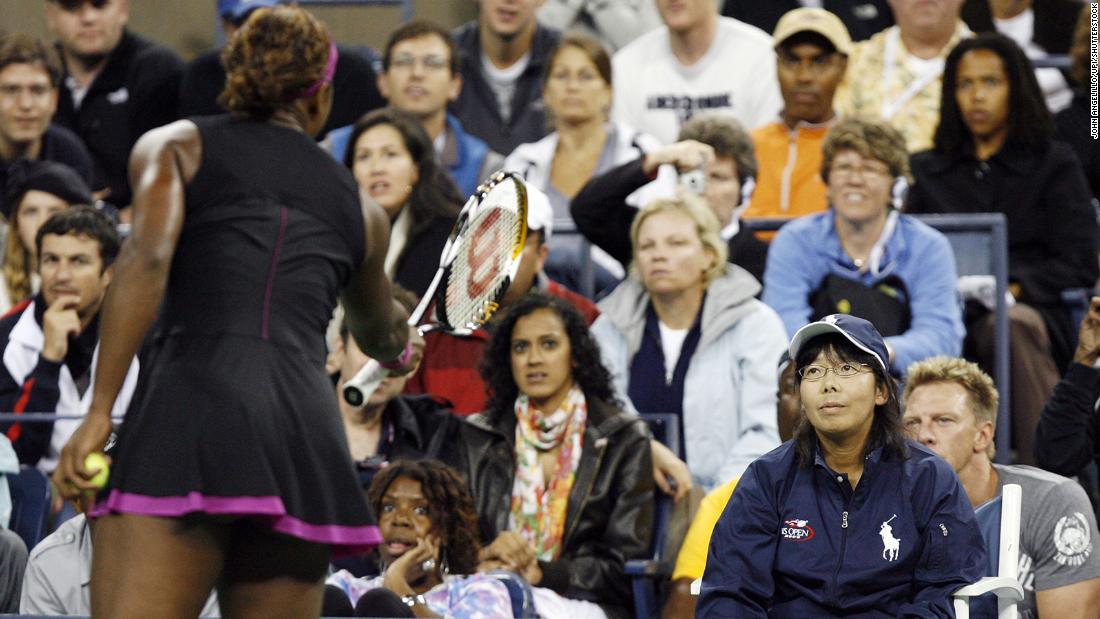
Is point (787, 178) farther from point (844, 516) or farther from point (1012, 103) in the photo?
point (844, 516)

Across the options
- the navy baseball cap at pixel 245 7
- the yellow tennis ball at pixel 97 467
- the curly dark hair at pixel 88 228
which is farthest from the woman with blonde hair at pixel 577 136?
the yellow tennis ball at pixel 97 467

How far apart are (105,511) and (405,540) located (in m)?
2.36

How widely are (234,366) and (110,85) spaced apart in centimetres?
593

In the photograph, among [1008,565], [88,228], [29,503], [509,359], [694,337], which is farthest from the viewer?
[88,228]

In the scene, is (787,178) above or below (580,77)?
below

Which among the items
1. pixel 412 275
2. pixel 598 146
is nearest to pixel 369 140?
pixel 412 275

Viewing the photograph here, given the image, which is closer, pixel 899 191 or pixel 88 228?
pixel 88 228

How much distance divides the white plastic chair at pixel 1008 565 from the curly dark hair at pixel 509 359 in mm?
1743

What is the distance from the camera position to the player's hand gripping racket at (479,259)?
4.54 meters

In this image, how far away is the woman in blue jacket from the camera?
426 centimetres

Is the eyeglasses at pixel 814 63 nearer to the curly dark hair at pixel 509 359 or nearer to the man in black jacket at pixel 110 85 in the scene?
the curly dark hair at pixel 509 359

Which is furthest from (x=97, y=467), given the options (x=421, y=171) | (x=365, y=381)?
(x=421, y=171)

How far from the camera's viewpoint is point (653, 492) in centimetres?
585

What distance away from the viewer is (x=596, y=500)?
5797 mm
